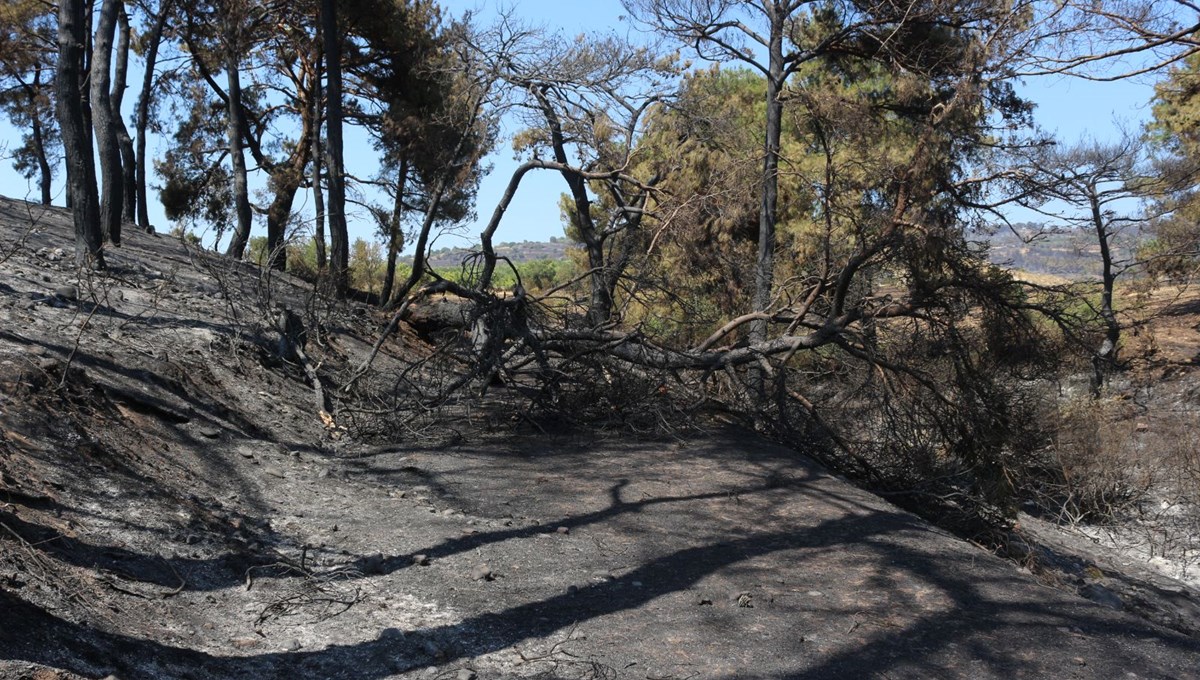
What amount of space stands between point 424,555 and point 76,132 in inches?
260

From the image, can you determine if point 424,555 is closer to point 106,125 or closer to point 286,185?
point 106,125

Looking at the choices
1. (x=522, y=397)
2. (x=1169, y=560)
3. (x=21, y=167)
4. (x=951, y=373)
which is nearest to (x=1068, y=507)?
(x=1169, y=560)

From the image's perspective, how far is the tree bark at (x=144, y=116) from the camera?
19.5m

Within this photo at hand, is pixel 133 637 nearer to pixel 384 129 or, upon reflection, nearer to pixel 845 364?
pixel 845 364

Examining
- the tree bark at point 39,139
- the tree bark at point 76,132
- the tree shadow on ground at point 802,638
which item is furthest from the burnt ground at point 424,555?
the tree bark at point 39,139

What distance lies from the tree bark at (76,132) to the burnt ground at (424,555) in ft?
3.30

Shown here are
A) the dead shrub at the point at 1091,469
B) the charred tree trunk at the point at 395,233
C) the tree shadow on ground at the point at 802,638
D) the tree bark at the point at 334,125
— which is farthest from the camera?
the charred tree trunk at the point at 395,233

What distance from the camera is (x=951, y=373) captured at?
9.59 m

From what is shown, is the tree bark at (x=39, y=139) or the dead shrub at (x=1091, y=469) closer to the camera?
the dead shrub at (x=1091, y=469)

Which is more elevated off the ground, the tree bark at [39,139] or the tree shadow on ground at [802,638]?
the tree bark at [39,139]

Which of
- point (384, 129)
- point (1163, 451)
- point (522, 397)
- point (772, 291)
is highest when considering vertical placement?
point (384, 129)

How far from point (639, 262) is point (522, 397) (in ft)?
8.20

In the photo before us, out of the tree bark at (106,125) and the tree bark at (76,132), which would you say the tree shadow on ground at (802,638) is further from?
the tree bark at (106,125)

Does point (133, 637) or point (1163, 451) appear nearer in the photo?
point (133, 637)
